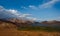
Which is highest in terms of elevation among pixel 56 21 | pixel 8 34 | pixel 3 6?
pixel 3 6

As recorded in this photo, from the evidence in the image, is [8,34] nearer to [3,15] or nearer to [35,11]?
[3,15]

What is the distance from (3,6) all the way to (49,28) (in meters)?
1.01

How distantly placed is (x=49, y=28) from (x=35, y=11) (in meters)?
0.44

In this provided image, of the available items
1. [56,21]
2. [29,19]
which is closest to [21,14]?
[29,19]

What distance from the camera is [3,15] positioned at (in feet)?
12.9

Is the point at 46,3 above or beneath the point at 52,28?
above

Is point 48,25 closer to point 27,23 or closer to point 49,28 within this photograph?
point 49,28

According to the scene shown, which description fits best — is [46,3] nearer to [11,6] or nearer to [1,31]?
[11,6]

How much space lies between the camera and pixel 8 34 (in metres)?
3.85

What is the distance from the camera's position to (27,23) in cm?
395

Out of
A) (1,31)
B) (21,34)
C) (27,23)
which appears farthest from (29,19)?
(1,31)

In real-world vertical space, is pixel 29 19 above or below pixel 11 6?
below

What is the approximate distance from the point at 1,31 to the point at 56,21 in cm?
111

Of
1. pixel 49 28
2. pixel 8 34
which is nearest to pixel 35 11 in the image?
pixel 49 28
